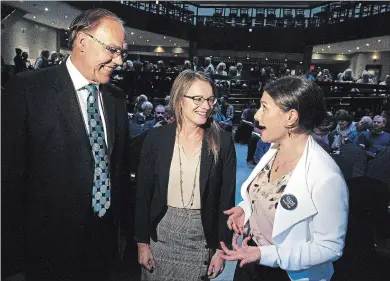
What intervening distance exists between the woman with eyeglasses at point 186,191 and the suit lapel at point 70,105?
0.37 metres

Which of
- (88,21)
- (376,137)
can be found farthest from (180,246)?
(376,137)

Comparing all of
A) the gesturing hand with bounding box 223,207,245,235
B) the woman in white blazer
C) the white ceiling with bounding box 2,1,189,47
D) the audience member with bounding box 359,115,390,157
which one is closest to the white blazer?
the woman in white blazer

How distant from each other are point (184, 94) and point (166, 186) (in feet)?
1.65

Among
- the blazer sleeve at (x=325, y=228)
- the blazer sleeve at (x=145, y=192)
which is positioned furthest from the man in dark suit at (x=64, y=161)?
the blazer sleeve at (x=325, y=228)

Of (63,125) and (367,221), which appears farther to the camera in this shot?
(367,221)

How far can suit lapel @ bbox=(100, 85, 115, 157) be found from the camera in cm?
167

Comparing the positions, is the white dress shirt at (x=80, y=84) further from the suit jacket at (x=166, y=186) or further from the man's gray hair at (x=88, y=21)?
the suit jacket at (x=166, y=186)

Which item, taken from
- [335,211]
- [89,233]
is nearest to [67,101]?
[89,233]

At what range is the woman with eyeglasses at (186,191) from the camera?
1.75m

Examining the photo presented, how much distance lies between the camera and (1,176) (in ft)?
4.76

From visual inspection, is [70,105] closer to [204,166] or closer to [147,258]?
[204,166]

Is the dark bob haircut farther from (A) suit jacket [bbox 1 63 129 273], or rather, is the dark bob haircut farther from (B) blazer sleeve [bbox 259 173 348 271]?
(A) suit jacket [bbox 1 63 129 273]

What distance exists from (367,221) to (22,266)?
93.0 inches

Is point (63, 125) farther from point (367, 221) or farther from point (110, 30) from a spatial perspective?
point (367, 221)
